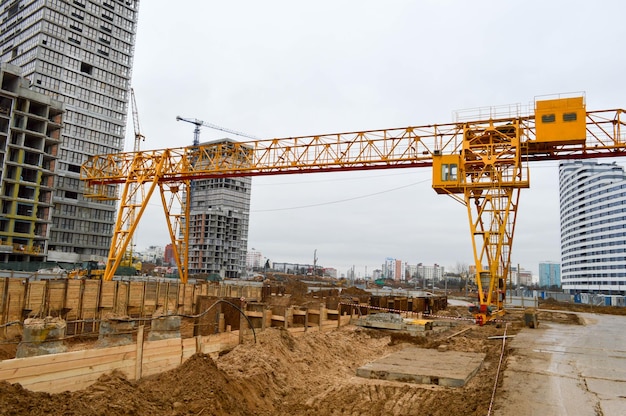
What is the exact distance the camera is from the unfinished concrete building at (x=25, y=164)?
48.4m

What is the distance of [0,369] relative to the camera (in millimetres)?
7305

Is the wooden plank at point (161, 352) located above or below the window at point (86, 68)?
below

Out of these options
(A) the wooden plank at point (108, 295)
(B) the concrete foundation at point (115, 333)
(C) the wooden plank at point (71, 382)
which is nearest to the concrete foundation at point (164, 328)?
(B) the concrete foundation at point (115, 333)

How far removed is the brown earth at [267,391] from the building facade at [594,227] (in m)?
103

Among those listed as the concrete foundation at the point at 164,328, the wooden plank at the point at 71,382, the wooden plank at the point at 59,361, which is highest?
the concrete foundation at the point at 164,328

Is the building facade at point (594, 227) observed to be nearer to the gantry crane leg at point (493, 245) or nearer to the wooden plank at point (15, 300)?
the gantry crane leg at point (493, 245)

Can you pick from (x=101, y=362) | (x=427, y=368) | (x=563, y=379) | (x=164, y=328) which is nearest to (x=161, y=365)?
(x=164, y=328)

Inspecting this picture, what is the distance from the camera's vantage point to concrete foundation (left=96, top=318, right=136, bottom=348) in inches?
380

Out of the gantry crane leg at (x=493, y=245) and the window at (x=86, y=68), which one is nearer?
Answer: the gantry crane leg at (x=493, y=245)

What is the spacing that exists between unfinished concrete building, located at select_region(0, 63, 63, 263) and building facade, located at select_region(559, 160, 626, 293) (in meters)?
97.5

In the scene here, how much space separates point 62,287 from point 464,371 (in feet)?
52.0

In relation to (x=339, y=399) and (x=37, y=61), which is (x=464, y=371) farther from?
(x=37, y=61)

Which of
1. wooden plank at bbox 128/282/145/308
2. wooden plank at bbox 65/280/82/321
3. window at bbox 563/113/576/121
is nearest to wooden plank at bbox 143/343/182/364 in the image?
wooden plank at bbox 65/280/82/321

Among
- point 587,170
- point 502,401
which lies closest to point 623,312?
point 502,401
